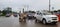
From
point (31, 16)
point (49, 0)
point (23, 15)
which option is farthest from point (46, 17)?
point (49, 0)

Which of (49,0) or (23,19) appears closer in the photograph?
(23,19)

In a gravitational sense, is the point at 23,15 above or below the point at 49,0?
below

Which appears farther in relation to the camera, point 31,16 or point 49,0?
point 49,0

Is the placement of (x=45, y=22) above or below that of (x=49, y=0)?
below

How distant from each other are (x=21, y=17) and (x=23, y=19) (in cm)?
142

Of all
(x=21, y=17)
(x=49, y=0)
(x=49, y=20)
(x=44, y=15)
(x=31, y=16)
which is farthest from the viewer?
(x=49, y=0)

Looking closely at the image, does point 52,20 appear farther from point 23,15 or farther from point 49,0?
point 49,0

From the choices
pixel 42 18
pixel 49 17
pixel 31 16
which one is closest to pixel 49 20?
pixel 49 17

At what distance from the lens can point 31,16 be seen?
129ft

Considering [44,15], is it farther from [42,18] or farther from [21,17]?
[21,17]

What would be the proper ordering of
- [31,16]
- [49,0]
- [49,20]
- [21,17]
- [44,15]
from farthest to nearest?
[49,0]
[31,16]
[21,17]
[44,15]
[49,20]

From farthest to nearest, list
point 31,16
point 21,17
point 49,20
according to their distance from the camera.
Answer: point 31,16 < point 21,17 < point 49,20

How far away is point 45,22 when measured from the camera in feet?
68.7

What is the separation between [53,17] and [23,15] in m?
7.32
